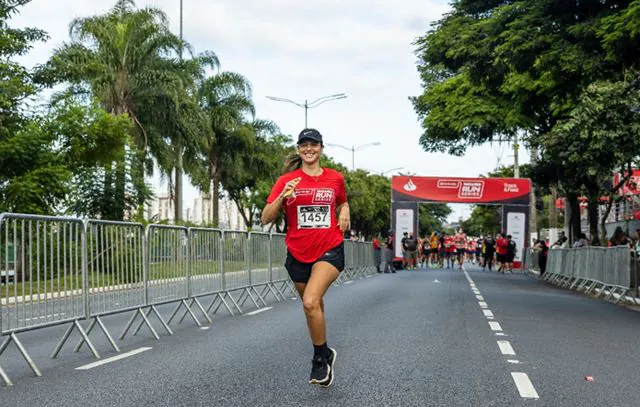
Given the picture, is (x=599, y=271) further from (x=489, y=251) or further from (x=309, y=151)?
(x=489, y=251)

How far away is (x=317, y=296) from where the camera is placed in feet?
22.1

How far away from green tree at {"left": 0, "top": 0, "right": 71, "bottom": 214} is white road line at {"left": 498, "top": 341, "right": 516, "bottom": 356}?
14.2m

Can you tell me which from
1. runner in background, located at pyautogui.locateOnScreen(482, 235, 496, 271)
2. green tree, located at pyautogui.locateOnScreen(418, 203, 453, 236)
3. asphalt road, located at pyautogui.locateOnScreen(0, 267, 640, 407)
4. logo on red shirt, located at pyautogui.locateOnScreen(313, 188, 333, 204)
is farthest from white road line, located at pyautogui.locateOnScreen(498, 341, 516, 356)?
green tree, located at pyautogui.locateOnScreen(418, 203, 453, 236)

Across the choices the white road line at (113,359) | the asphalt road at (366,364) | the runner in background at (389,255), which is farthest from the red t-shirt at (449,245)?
the white road line at (113,359)

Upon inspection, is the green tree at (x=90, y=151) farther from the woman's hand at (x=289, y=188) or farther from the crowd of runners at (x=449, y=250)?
the woman's hand at (x=289, y=188)

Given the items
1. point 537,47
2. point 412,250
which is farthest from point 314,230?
point 412,250

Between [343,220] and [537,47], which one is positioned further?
[537,47]

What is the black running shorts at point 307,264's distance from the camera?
6863 millimetres

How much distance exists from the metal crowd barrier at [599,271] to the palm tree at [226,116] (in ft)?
68.2

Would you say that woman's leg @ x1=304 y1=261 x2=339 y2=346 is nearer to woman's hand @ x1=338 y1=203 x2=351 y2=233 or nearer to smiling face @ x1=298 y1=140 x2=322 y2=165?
woman's hand @ x1=338 y1=203 x2=351 y2=233

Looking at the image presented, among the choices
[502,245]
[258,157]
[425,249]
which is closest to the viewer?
[502,245]

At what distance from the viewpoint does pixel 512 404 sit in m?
6.34

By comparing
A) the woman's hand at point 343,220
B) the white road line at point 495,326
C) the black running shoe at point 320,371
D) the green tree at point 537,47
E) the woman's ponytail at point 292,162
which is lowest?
the white road line at point 495,326

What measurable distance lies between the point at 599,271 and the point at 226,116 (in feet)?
92.9
